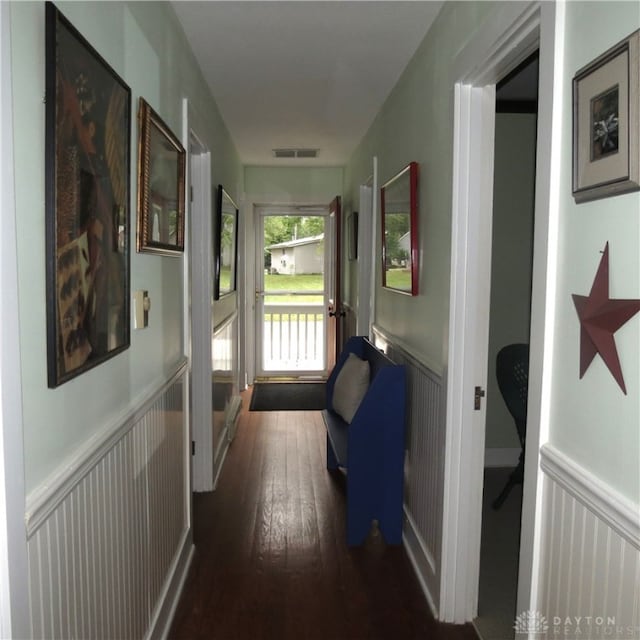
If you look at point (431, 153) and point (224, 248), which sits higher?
point (431, 153)

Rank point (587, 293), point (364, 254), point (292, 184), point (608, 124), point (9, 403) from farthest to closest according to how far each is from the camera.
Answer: point (292, 184) < point (364, 254) < point (587, 293) < point (608, 124) < point (9, 403)

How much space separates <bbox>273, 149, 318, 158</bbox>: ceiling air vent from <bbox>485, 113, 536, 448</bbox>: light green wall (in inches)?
75.6

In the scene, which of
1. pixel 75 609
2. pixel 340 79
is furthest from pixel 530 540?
pixel 340 79

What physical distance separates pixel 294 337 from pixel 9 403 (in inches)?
235

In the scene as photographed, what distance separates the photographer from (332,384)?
3.77m

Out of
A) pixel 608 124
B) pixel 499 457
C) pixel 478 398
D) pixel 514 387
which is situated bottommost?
pixel 499 457

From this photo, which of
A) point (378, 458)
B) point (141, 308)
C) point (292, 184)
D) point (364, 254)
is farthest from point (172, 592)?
point (292, 184)

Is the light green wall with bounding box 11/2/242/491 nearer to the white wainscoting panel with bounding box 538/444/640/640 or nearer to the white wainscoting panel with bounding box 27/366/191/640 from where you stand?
the white wainscoting panel with bounding box 27/366/191/640

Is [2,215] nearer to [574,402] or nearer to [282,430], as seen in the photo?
[574,402]

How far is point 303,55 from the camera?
280 cm

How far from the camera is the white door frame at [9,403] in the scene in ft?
3.16

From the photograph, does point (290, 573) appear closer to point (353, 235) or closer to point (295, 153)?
point (353, 235)

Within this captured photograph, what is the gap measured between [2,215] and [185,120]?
5.77 ft

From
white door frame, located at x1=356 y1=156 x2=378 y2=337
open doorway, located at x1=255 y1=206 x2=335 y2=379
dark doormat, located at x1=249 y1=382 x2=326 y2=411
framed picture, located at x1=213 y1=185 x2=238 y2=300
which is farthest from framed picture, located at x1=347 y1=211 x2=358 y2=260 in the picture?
dark doormat, located at x1=249 y1=382 x2=326 y2=411
